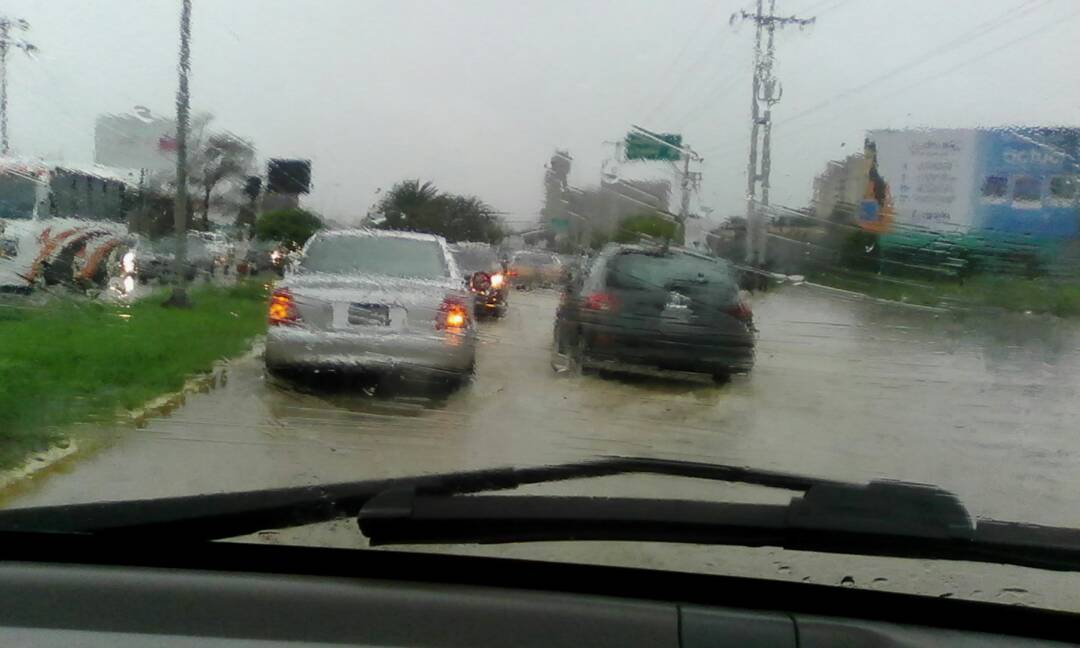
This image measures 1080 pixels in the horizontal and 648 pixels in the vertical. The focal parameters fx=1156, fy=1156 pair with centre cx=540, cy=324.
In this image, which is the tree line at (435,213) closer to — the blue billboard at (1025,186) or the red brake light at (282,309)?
the red brake light at (282,309)

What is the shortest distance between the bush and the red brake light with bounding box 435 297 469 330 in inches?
34.2

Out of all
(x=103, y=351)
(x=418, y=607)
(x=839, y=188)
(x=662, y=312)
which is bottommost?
(x=418, y=607)

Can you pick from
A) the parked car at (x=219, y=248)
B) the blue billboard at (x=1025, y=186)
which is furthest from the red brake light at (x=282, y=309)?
the blue billboard at (x=1025, y=186)

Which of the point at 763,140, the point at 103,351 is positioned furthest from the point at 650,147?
the point at 103,351

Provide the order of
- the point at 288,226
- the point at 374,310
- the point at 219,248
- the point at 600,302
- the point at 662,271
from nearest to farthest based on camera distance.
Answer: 1. the point at 288,226
2. the point at 662,271
3. the point at 600,302
4. the point at 374,310
5. the point at 219,248

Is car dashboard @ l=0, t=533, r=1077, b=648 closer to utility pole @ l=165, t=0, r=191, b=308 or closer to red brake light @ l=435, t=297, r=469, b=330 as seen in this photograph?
utility pole @ l=165, t=0, r=191, b=308

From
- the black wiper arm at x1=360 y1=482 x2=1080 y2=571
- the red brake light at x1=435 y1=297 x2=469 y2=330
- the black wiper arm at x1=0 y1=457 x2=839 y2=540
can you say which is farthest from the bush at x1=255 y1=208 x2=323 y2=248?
the black wiper arm at x1=360 y1=482 x2=1080 y2=571

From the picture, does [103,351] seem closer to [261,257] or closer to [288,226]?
[261,257]

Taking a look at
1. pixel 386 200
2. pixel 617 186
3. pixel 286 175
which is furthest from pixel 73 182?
pixel 617 186

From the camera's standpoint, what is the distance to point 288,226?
17.9 feet

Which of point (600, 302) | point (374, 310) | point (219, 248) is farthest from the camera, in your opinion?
point (219, 248)

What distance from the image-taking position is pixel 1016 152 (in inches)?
195

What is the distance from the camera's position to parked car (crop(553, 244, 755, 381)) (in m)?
5.52

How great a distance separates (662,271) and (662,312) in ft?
0.77
